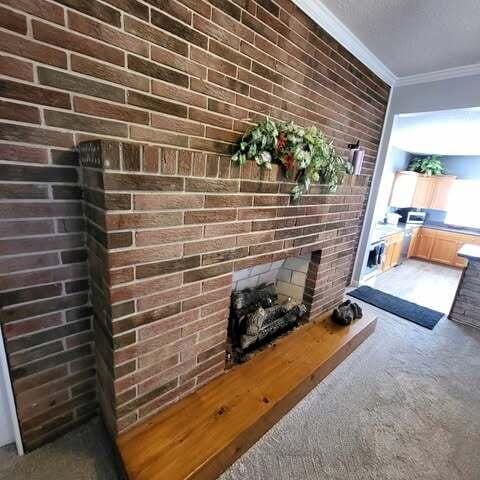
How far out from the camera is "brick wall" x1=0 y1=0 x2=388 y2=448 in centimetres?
94

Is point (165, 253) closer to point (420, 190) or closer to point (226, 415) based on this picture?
point (226, 415)

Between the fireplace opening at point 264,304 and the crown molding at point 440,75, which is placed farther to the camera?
the crown molding at point 440,75

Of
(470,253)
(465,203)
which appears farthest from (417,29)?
(465,203)

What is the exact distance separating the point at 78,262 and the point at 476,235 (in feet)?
21.8

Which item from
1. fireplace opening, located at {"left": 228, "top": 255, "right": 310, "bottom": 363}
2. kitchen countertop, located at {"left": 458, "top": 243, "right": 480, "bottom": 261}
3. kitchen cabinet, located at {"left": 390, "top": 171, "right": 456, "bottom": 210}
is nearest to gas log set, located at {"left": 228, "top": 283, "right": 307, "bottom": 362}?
fireplace opening, located at {"left": 228, "top": 255, "right": 310, "bottom": 363}

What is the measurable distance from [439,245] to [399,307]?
332 centimetres

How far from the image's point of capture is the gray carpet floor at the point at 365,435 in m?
1.25

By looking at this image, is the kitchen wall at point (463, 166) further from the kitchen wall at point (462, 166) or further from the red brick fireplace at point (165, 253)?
the red brick fireplace at point (165, 253)

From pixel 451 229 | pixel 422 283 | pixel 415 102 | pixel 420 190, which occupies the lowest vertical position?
pixel 422 283

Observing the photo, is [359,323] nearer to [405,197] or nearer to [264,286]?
[264,286]

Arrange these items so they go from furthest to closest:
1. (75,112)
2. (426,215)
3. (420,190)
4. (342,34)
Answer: (426,215) → (420,190) → (342,34) → (75,112)

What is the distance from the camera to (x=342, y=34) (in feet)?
6.70

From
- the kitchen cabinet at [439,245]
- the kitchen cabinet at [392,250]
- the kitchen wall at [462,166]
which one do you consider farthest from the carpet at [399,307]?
the kitchen wall at [462,166]

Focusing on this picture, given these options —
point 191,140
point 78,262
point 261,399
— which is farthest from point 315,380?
point 191,140
